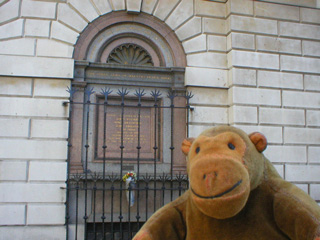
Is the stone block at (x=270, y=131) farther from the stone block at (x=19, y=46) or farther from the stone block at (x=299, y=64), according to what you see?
the stone block at (x=19, y=46)

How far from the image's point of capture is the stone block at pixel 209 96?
691cm

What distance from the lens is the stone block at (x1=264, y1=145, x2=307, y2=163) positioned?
266 inches

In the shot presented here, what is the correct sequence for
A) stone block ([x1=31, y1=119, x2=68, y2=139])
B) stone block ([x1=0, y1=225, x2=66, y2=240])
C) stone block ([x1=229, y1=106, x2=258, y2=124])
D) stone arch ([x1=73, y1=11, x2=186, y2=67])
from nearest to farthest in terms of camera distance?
stone block ([x1=0, y1=225, x2=66, y2=240])
stone block ([x1=31, y1=119, x2=68, y2=139])
stone block ([x1=229, y1=106, x2=258, y2=124])
stone arch ([x1=73, y1=11, x2=186, y2=67])

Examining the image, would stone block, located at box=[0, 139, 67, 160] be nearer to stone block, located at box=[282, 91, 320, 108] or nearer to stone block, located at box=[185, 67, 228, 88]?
stone block, located at box=[185, 67, 228, 88]

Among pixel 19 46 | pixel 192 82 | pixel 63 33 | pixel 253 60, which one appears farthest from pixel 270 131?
pixel 19 46

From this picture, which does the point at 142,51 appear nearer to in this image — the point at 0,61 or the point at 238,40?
the point at 238,40

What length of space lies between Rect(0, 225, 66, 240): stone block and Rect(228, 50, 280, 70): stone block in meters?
5.16

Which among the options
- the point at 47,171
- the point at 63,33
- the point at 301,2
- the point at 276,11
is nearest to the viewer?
the point at 47,171

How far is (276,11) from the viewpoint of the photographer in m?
7.39

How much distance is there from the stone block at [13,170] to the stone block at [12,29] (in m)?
2.67

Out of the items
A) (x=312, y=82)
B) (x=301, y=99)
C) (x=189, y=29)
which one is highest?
(x=189, y=29)

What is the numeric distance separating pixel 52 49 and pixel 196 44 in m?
3.27

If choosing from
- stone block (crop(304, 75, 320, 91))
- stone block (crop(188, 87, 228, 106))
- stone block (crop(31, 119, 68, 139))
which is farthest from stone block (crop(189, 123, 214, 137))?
stone block (crop(304, 75, 320, 91))

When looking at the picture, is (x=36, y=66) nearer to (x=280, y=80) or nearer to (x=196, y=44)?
(x=196, y=44)
